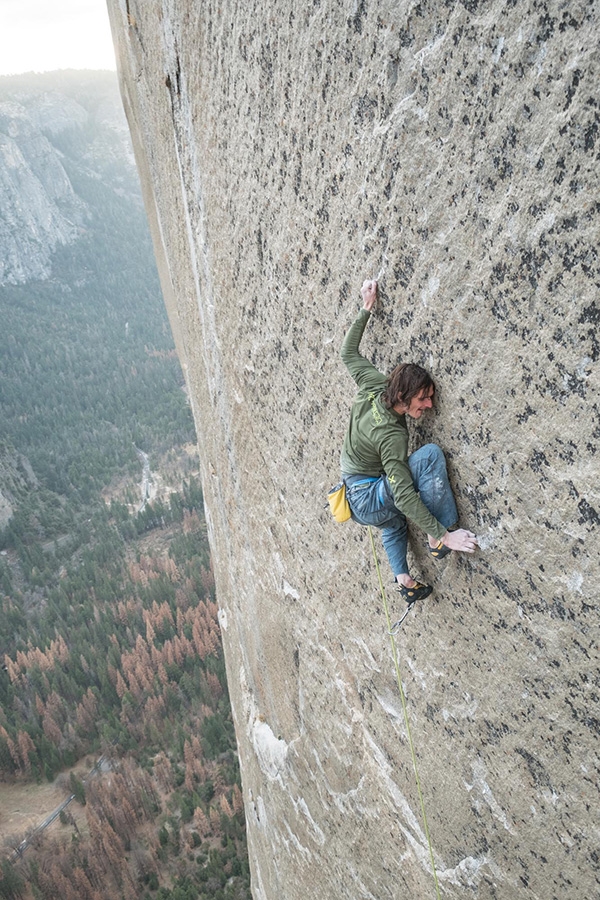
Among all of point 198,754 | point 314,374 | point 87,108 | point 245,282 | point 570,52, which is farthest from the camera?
point 87,108

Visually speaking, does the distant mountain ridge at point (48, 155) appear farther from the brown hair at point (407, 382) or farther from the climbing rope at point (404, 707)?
the brown hair at point (407, 382)

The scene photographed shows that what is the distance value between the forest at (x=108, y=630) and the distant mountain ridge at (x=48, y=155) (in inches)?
501

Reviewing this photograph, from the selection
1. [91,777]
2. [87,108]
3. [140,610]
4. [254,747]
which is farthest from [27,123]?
[254,747]

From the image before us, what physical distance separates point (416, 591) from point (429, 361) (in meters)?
0.89

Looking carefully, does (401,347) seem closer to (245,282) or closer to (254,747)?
(245,282)

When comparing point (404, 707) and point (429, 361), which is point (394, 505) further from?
point (404, 707)

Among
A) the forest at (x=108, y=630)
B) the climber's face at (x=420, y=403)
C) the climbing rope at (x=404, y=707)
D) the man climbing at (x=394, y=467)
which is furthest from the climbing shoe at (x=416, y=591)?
the forest at (x=108, y=630)

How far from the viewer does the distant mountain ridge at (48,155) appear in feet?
246

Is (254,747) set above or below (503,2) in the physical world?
below

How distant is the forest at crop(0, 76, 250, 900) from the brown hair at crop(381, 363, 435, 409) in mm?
17993

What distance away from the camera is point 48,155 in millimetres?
84562

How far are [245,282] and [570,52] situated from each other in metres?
2.14

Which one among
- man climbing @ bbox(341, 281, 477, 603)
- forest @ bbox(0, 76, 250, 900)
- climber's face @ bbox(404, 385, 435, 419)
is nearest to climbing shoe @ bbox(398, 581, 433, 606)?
man climbing @ bbox(341, 281, 477, 603)

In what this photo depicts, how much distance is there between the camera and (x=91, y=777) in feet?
75.8
